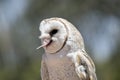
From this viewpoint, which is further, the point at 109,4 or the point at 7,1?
the point at 7,1

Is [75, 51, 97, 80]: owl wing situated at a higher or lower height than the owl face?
lower

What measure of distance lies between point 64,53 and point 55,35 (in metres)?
0.11

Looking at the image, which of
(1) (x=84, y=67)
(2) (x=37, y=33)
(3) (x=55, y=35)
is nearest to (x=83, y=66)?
(1) (x=84, y=67)

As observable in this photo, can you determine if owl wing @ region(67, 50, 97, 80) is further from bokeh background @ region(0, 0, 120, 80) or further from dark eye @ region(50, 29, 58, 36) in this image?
bokeh background @ region(0, 0, 120, 80)

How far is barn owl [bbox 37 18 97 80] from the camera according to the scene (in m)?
3.18

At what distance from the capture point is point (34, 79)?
→ 13461 mm

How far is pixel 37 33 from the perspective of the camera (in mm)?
12680

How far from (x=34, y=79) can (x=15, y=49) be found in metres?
1.28

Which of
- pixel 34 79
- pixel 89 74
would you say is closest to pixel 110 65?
pixel 34 79

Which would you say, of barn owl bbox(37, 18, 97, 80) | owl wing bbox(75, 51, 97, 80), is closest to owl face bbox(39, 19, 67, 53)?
barn owl bbox(37, 18, 97, 80)

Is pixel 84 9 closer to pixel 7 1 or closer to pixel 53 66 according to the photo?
pixel 7 1

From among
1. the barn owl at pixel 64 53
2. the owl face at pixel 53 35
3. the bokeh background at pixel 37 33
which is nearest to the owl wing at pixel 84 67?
the barn owl at pixel 64 53

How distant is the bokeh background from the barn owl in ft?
27.2

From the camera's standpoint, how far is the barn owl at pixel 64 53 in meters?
3.18
